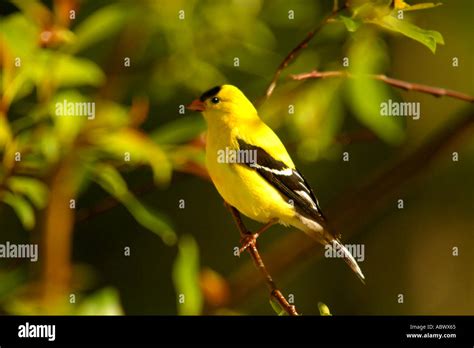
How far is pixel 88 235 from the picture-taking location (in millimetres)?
3561

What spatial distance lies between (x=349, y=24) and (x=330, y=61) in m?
0.86

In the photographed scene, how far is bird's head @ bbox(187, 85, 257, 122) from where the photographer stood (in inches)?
118

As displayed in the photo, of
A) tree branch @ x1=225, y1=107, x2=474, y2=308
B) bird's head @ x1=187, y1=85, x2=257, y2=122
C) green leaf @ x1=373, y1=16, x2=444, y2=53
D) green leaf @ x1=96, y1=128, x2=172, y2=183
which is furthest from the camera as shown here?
bird's head @ x1=187, y1=85, x2=257, y2=122

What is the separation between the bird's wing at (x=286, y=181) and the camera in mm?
2955

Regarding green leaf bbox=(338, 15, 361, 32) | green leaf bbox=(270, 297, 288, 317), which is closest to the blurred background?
green leaf bbox=(338, 15, 361, 32)

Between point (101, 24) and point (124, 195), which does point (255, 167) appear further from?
point (101, 24)

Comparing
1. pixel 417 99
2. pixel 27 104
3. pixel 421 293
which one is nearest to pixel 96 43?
pixel 27 104

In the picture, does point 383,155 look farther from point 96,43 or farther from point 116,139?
point 116,139

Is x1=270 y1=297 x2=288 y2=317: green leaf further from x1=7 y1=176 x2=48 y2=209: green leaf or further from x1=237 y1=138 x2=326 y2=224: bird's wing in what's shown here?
x1=237 y1=138 x2=326 y2=224: bird's wing

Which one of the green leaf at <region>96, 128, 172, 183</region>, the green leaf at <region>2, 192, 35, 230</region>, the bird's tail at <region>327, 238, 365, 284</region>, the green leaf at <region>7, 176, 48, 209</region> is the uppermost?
the green leaf at <region>96, 128, 172, 183</region>

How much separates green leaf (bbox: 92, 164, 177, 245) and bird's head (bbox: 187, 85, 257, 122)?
666 mm

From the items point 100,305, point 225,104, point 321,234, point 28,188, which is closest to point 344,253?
point 321,234

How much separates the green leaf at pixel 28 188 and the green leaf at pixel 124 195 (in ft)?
0.61

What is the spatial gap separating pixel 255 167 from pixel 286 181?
147mm
